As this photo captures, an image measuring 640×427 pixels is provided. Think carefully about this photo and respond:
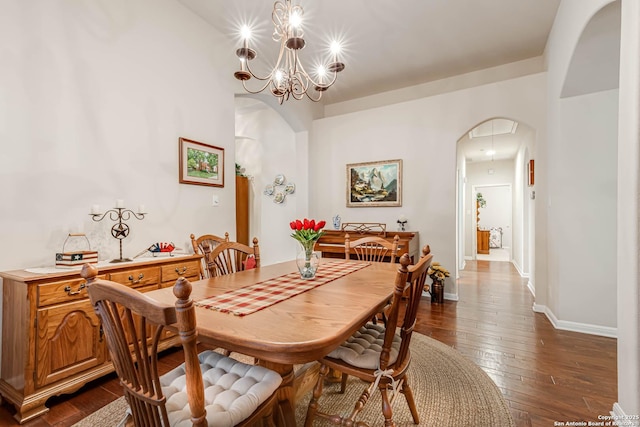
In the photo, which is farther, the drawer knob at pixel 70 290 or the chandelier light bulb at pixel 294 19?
the chandelier light bulb at pixel 294 19

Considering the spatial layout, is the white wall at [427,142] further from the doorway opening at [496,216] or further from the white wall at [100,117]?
the doorway opening at [496,216]

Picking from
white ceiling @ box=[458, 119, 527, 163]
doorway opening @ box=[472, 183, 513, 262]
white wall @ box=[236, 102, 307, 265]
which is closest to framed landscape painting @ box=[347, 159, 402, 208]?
white wall @ box=[236, 102, 307, 265]

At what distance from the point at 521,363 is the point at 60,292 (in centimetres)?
315

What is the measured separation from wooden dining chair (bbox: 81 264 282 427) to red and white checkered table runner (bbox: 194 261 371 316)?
0.25 meters

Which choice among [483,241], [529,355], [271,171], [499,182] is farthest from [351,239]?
[483,241]

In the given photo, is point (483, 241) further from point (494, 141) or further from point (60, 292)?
point (60, 292)

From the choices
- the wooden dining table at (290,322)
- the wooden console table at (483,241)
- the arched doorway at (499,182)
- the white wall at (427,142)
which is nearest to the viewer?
the wooden dining table at (290,322)

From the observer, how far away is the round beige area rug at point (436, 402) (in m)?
1.62

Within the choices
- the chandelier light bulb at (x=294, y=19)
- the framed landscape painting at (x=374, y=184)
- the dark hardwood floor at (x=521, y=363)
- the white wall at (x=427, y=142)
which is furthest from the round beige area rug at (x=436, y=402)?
the framed landscape painting at (x=374, y=184)

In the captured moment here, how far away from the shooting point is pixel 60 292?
1.78 m

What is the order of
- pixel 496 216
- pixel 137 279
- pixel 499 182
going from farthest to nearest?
pixel 496 216 < pixel 499 182 < pixel 137 279

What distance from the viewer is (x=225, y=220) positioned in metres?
3.46

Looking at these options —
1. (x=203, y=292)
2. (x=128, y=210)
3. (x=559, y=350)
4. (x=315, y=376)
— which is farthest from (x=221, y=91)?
(x=559, y=350)

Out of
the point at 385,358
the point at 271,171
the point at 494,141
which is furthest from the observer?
the point at 494,141
